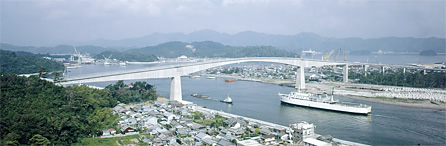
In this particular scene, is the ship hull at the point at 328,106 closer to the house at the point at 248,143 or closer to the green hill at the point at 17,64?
the house at the point at 248,143

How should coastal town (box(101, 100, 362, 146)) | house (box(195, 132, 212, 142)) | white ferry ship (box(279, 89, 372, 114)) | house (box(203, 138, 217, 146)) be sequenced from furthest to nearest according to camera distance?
white ferry ship (box(279, 89, 372, 114)), house (box(195, 132, 212, 142)), coastal town (box(101, 100, 362, 146)), house (box(203, 138, 217, 146))

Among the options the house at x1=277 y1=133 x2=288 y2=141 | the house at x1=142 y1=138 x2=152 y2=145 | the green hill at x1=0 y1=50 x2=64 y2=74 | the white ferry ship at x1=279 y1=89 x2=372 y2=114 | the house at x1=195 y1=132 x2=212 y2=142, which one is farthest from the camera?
the green hill at x1=0 y1=50 x2=64 y2=74

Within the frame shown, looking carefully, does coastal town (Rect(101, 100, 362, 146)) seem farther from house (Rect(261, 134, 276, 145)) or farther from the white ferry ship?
the white ferry ship

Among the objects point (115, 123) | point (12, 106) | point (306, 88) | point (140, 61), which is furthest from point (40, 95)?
point (140, 61)

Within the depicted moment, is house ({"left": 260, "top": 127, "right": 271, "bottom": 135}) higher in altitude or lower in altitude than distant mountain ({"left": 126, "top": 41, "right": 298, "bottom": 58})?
lower

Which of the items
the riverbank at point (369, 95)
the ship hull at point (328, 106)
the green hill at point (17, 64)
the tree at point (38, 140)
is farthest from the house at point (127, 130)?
the green hill at point (17, 64)

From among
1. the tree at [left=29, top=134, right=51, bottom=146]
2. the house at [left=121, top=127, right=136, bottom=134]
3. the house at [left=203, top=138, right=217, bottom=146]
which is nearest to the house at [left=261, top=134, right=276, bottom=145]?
the house at [left=203, top=138, right=217, bottom=146]

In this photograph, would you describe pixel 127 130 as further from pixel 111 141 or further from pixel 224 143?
pixel 224 143

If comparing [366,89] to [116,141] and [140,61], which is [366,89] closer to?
[116,141]
